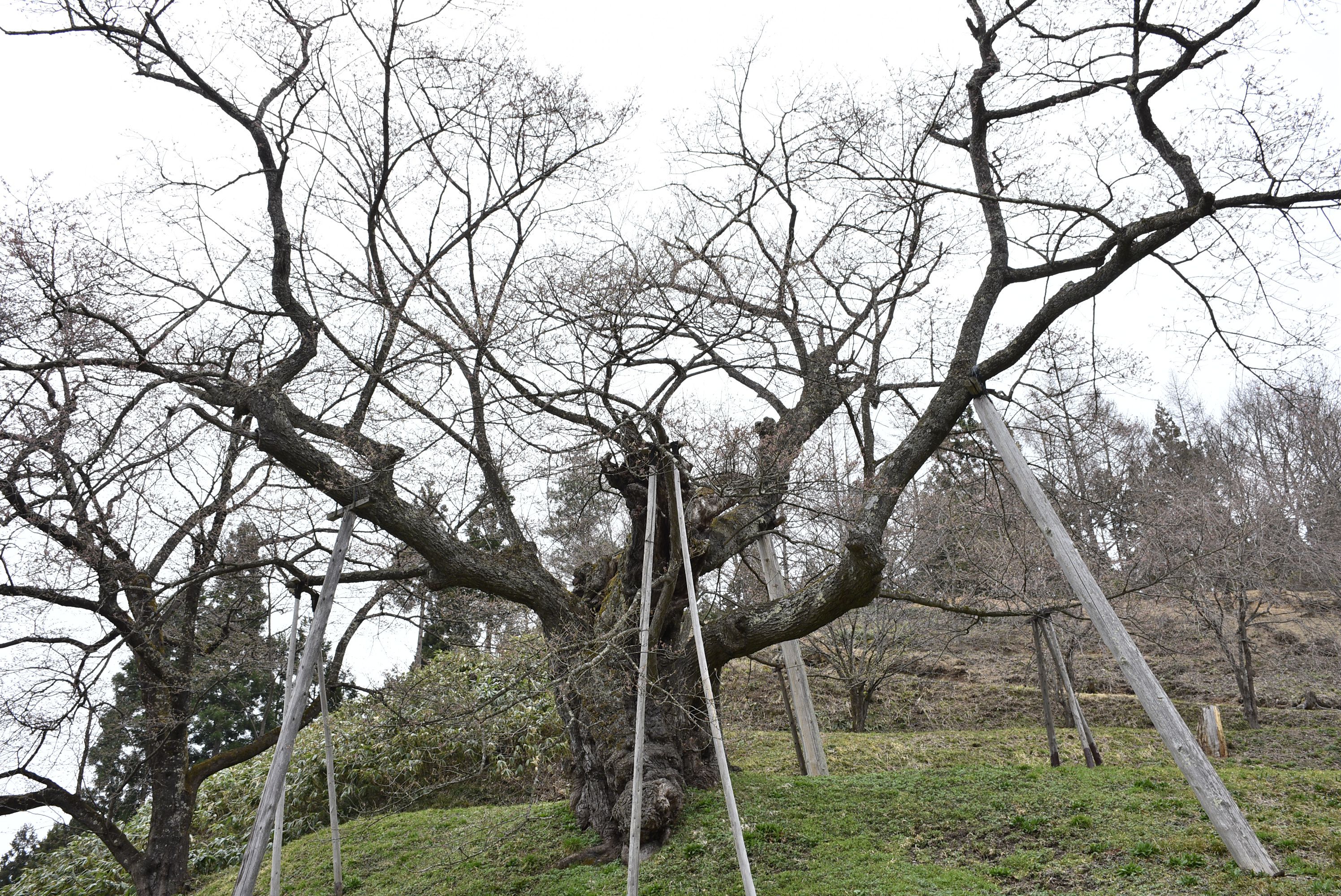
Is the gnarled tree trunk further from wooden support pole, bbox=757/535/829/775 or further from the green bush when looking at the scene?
the green bush

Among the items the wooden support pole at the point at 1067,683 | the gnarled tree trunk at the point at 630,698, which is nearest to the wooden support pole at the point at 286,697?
the gnarled tree trunk at the point at 630,698

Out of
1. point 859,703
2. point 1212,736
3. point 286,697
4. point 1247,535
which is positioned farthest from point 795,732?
point 1247,535

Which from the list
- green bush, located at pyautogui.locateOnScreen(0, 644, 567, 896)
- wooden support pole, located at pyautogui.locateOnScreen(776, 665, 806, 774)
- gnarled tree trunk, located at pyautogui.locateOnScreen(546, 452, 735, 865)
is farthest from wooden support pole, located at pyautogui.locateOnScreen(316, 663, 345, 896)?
wooden support pole, located at pyautogui.locateOnScreen(776, 665, 806, 774)

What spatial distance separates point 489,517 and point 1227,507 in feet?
46.7

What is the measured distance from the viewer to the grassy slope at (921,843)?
4.81 m

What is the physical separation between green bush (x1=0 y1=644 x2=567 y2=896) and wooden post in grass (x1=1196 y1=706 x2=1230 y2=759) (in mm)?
9456

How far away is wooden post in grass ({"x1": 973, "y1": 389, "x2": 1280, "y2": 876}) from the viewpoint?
4.42 metres

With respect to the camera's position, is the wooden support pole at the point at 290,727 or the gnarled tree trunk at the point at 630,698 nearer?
the wooden support pole at the point at 290,727

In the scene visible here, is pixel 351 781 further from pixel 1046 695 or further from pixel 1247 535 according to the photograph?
pixel 1247 535

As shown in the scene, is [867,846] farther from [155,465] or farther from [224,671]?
[155,465]

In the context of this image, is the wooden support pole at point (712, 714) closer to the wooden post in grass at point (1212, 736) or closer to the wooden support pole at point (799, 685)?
the wooden support pole at point (799, 685)

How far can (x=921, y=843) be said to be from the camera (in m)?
6.01

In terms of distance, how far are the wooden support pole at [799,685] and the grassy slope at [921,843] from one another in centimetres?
68

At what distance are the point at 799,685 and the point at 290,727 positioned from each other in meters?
5.49
